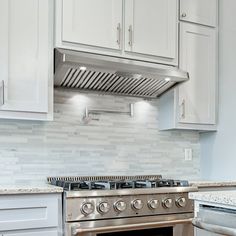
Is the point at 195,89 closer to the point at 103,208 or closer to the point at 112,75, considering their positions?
the point at 112,75

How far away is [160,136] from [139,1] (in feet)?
3.73

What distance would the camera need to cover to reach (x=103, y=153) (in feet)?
Answer: 9.70

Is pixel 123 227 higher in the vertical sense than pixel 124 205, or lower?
lower

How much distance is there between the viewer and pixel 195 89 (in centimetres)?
307

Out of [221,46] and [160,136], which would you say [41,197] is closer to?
[160,136]

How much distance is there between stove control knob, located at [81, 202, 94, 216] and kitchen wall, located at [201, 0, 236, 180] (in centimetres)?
145

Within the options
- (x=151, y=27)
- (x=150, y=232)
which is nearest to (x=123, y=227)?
(x=150, y=232)

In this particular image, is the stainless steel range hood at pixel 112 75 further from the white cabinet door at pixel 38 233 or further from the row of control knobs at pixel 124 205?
the white cabinet door at pixel 38 233

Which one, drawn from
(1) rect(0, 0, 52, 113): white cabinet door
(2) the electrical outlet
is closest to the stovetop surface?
(1) rect(0, 0, 52, 113): white cabinet door

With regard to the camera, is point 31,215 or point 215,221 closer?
point 215,221

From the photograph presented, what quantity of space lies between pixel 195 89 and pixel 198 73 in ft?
0.46

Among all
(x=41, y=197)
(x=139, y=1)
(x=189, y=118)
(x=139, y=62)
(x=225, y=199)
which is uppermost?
(x=139, y=1)

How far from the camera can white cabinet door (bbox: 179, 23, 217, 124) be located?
3021 millimetres

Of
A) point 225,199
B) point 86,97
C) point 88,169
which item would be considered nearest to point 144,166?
point 88,169
